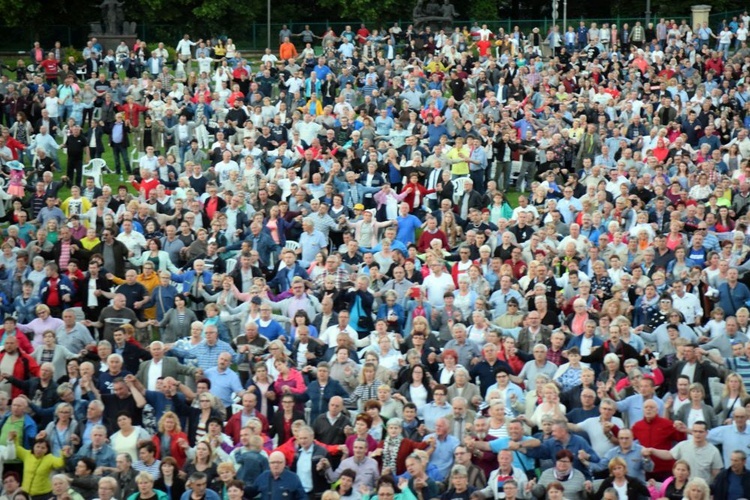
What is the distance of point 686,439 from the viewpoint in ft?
46.0

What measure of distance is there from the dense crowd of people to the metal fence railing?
51.5 feet

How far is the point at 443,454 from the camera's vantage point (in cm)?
1378

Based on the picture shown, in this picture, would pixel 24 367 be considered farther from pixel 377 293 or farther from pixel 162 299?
pixel 377 293

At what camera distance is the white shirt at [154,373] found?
15445 millimetres

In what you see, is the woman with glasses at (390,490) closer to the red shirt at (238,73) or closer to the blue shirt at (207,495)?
the blue shirt at (207,495)

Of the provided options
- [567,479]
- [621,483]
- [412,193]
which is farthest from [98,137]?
[621,483]

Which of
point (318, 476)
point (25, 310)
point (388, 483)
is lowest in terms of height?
point (318, 476)

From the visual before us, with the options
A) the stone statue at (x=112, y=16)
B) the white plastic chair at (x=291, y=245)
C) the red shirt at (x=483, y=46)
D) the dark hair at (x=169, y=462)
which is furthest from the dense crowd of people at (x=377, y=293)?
the stone statue at (x=112, y=16)

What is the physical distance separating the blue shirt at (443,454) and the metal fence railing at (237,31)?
33873 mm

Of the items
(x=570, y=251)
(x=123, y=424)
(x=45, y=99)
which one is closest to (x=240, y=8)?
(x=45, y=99)

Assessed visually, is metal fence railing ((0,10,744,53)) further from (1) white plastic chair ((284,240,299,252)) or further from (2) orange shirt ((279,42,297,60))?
(1) white plastic chair ((284,240,299,252))

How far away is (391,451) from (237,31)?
121ft

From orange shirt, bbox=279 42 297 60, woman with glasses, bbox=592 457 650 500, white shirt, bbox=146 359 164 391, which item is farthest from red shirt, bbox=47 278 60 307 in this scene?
orange shirt, bbox=279 42 297 60

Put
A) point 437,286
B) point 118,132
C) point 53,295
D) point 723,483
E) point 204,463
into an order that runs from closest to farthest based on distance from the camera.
Result: point 723,483, point 204,463, point 53,295, point 437,286, point 118,132
